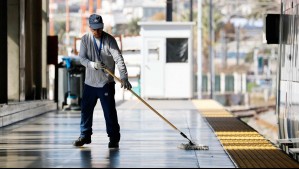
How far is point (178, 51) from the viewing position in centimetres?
3609

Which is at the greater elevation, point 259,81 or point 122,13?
point 122,13

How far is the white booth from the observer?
36.0 metres

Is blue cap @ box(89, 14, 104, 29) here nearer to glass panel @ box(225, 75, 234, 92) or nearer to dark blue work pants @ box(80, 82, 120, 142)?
dark blue work pants @ box(80, 82, 120, 142)

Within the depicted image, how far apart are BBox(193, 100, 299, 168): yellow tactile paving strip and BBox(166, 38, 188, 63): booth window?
1320 cm

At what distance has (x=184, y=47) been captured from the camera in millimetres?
36094

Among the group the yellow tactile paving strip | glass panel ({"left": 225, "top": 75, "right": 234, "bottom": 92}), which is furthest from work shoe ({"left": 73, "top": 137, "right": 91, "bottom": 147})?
glass panel ({"left": 225, "top": 75, "right": 234, "bottom": 92})

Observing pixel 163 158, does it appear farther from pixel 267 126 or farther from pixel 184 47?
pixel 267 126

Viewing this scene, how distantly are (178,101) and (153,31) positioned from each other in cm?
315

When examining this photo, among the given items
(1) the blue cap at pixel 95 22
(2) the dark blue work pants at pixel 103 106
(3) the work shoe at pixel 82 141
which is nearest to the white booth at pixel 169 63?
(3) the work shoe at pixel 82 141

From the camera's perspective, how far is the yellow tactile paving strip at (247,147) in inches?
511

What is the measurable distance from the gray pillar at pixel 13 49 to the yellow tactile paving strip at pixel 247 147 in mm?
5103

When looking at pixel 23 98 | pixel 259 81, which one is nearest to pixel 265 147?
pixel 23 98

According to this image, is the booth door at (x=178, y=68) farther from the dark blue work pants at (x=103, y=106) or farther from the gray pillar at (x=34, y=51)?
the dark blue work pants at (x=103, y=106)

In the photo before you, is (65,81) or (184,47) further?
(184,47)
